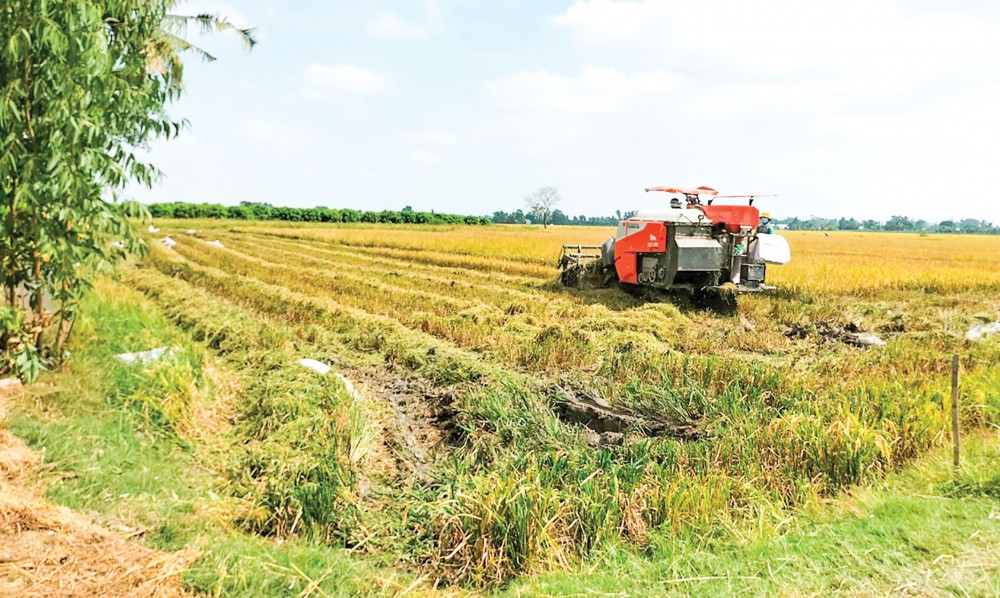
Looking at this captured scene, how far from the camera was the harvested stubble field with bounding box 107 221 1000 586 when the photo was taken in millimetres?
3721

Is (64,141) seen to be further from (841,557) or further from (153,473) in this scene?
(841,557)

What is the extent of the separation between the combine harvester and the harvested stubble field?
50 centimetres

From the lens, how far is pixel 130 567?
2.98m

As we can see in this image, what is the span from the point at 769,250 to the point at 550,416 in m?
7.93

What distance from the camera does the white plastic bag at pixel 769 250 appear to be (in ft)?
38.0

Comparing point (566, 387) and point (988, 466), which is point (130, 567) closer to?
point (566, 387)

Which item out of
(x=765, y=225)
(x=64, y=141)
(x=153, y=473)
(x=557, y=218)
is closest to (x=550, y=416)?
(x=153, y=473)

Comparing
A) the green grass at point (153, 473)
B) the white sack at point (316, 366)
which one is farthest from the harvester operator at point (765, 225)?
the green grass at point (153, 473)

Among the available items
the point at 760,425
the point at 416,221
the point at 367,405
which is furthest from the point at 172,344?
the point at 416,221

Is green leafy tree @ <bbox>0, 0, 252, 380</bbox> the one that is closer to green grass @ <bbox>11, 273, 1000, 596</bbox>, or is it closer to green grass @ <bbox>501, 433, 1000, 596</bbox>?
green grass @ <bbox>11, 273, 1000, 596</bbox>

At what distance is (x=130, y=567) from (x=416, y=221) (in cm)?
6210

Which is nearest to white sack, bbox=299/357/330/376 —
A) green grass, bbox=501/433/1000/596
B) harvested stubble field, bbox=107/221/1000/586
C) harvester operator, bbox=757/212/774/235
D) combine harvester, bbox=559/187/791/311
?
harvested stubble field, bbox=107/221/1000/586

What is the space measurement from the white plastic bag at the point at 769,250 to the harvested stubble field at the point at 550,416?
95cm

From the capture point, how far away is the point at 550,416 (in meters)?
5.43
